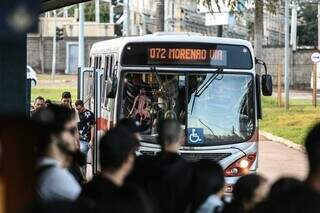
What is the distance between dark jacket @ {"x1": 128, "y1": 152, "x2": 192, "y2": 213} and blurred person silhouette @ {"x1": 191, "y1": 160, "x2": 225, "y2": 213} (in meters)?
0.07

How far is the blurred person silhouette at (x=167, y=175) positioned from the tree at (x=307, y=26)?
72.5 metres

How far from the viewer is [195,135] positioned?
11.7m

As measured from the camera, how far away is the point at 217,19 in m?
35.2

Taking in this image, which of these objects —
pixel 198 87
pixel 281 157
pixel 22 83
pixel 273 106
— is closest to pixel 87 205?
pixel 22 83

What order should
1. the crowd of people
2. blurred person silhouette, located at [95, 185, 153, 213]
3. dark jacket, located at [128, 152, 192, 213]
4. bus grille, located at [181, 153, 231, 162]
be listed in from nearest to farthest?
blurred person silhouette, located at [95, 185, 153, 213]
the crowd of people
dark jacket, located at [128, 152, 192, 213]
bus grille, located at [181, 153, 231, 162]

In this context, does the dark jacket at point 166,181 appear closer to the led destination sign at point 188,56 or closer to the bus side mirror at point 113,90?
the bus side mirror at point 113,90

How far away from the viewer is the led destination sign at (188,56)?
39.0 ft

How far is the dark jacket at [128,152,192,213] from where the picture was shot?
5258mm

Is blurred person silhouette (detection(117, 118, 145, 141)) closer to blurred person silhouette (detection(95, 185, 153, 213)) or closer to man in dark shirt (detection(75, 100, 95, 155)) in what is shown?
blurred person silhouette (detection(95, 185, 153, 213))

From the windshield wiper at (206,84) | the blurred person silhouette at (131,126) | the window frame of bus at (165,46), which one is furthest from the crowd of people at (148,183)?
the window frame of bus at (165,46)

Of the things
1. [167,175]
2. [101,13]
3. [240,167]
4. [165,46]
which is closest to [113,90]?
[165,46]

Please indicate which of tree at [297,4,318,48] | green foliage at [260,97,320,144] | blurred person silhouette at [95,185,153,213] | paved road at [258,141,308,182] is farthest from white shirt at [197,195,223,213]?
tree at [297,4,318,48]

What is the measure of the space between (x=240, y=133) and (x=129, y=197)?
768 cm

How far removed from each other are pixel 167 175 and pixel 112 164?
32.3 inches
